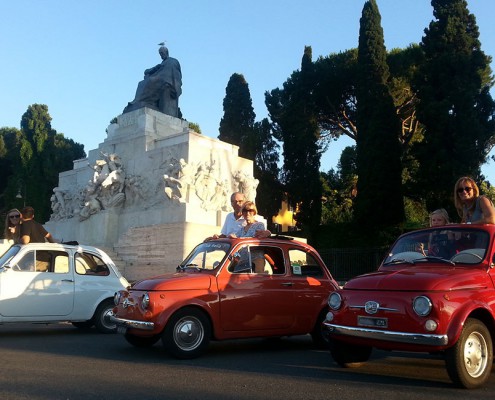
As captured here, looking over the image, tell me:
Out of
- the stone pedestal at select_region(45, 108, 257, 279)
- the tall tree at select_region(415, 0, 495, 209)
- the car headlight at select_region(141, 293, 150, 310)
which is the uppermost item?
the tall tree at select_region(415, 0, 495, 209)

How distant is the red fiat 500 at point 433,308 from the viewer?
486 centimetres

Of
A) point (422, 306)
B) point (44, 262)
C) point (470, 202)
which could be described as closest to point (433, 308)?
point (422, 306)

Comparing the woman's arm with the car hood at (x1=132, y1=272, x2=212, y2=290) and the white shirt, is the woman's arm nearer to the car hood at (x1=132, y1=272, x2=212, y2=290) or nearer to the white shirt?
the car hood at (x1=132, y1=272, x2=212, y2=290)

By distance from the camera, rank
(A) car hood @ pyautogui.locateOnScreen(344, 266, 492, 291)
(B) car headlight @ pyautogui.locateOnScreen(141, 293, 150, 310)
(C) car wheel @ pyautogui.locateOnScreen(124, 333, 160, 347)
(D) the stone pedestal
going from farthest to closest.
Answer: (D) the stone pedestal, (C) car wheel @ pyautogui.locateOnScreen(124, 333, 160, 347), (B) car headlight @ pyautogui.locateOnScreen(141, 293, 150, 310), (A) car hood @ pyautogui.locateOnScreen(344, 266, 492, 291)

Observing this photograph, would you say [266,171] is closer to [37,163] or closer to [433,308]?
[37,163]

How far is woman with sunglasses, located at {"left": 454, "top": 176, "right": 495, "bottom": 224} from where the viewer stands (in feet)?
20.8

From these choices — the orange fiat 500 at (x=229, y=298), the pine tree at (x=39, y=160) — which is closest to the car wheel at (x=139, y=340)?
the orange fiat 500 at (x=229, y=298)

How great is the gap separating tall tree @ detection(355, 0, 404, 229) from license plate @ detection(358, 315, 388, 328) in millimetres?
25228

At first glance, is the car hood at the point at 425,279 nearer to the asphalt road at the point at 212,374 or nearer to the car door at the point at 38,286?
the asphalt road at the point at 212,374

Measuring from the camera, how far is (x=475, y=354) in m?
4.99

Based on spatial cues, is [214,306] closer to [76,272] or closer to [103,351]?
[103,351]

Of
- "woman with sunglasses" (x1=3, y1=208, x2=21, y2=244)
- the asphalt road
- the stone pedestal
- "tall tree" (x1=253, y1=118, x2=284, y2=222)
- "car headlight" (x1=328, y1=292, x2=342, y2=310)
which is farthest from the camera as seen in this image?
"tall tree" (x1=253, y1=118, x2=284, y2=222)

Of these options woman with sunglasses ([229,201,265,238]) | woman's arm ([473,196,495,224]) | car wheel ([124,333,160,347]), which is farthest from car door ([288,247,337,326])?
woman's arm ([473,196,495,224])

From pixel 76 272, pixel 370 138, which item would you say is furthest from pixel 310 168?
pixel 76 272
